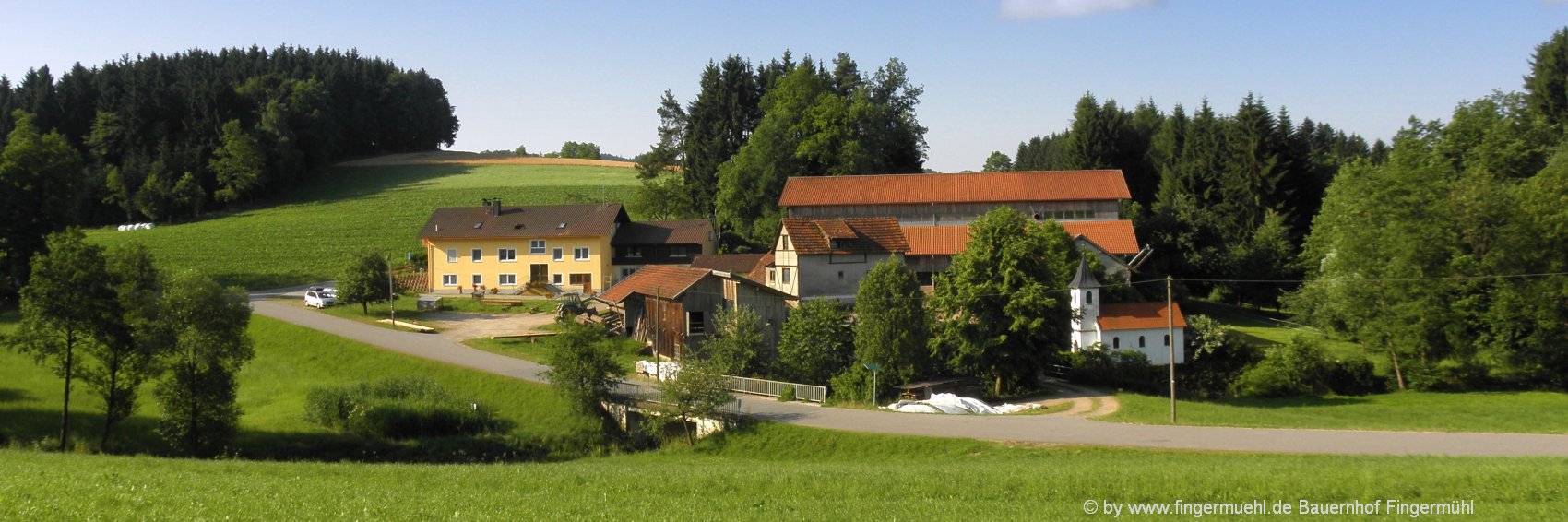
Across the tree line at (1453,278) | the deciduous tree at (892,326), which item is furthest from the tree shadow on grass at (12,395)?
the tree line at (1453,278)

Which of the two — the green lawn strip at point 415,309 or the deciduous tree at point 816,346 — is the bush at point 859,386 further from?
the green lawn strip at point 415,309

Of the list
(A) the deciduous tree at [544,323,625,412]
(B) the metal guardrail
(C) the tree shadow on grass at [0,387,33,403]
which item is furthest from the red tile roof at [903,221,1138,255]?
(C) the tree shadow on grass at [0,387,33,403]

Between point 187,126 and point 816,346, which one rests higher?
point 187,126

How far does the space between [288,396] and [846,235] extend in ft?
74.1

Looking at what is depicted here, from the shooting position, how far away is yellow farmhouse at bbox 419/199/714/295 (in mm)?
56906

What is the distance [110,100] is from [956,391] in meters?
90.9

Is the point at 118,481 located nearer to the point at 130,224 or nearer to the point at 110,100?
the point at 130,224

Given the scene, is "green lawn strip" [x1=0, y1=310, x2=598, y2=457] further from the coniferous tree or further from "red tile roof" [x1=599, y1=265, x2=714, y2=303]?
the coniferous tree

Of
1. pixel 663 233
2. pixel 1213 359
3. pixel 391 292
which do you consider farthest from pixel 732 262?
pixel 1213 359

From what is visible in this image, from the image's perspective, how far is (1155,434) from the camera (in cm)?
2584

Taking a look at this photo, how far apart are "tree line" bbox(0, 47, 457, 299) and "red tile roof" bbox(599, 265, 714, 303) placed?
36239mm

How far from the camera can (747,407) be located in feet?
104

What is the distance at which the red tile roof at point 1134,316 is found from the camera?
1565 inches

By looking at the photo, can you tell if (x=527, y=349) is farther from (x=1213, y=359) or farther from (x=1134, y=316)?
(x=1213, y=359)
